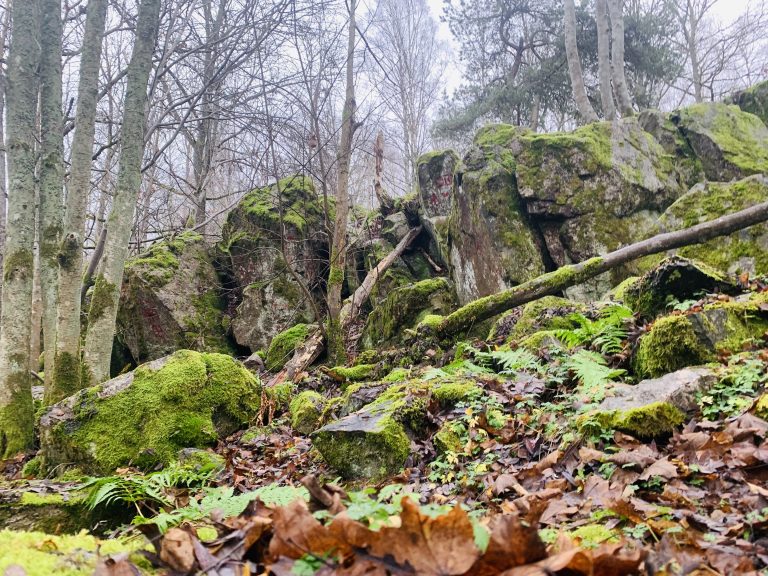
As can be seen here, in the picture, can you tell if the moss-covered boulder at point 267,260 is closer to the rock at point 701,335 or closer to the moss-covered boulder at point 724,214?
the moss-covered boulder at point 724,214

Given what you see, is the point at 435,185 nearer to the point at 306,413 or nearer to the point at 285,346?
the point at 285,346

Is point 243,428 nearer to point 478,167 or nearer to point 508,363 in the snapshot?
point 508,363

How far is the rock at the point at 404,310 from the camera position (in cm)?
850

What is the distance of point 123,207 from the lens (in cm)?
653

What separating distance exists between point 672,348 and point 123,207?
258 inches

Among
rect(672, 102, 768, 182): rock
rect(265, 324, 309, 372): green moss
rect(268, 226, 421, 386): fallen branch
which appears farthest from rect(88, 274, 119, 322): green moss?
rect(672, 102, 768, 182): rock

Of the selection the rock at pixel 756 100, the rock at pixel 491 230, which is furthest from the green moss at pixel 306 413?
the rock at pixel 756 100

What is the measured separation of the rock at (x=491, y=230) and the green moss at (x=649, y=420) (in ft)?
22.1

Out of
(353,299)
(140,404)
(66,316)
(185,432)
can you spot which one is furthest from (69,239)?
(353,299)

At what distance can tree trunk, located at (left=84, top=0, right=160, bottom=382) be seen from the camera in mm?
6395

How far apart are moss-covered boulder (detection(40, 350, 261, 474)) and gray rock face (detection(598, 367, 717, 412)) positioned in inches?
156

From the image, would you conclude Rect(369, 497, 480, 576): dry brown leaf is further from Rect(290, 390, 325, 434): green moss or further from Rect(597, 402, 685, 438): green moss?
Rect(290, 390, 325, 434): green moss

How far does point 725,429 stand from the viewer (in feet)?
7.82

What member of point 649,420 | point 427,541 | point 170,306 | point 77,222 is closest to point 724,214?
point 649,420
